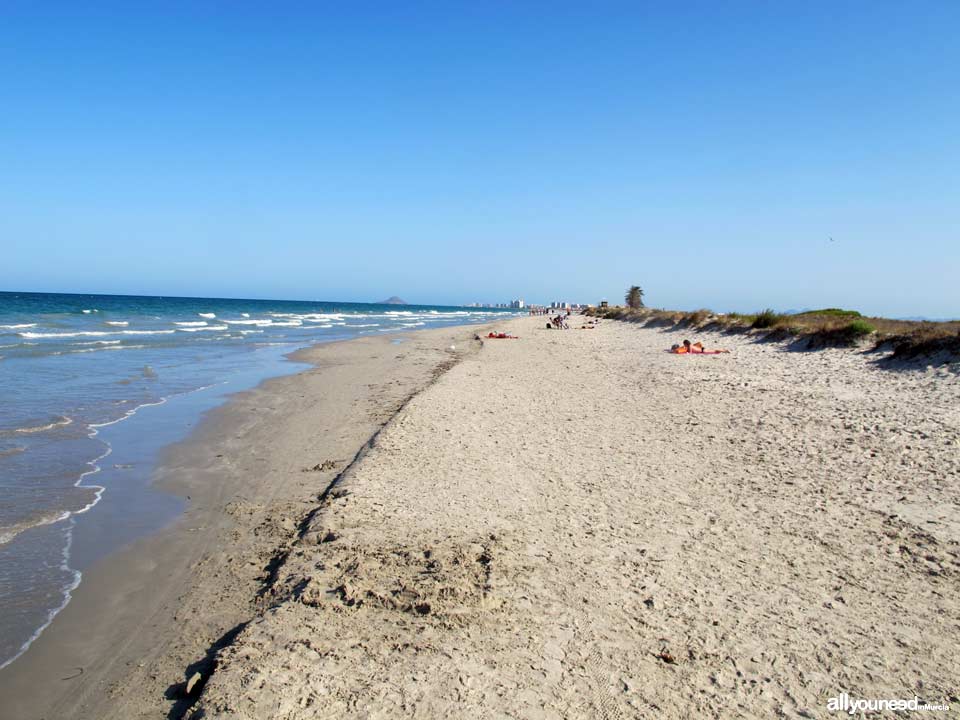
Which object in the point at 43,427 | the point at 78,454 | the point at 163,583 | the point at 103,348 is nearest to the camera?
the point at 163,583

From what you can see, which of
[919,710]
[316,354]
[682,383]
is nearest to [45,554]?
[919,710]

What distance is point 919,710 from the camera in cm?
305

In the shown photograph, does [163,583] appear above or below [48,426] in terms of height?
below

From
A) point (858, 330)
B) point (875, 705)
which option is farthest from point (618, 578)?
point (858, 330)

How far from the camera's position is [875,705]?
312cm

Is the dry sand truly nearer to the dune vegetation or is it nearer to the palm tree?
the dune vegetation

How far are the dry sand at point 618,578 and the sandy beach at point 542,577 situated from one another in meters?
0.02

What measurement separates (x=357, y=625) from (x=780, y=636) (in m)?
2.69

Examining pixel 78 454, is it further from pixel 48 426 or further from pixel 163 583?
pixel 163 583

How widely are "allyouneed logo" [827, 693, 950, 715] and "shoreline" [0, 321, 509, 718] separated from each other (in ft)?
12.1

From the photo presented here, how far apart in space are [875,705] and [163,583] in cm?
495

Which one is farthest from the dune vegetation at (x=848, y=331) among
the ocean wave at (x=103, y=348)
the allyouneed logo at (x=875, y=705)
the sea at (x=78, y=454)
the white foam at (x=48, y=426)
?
the ocean wave at (x=103, y=348)

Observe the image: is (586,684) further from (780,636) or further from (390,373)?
(390,373)

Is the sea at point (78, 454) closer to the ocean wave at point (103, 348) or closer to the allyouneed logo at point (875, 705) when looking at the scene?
the ocean wave at point (103, 348)
